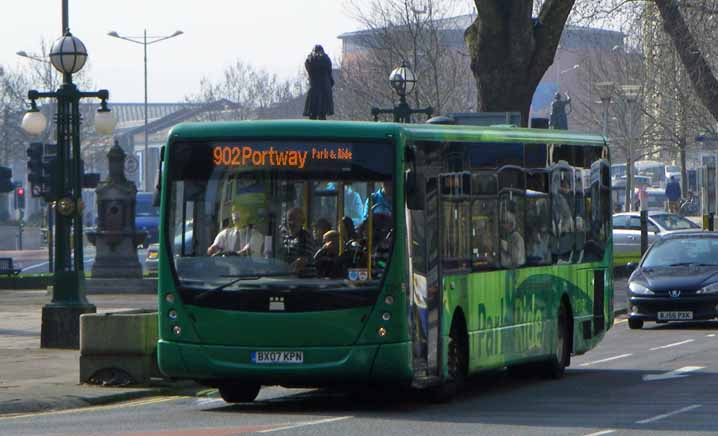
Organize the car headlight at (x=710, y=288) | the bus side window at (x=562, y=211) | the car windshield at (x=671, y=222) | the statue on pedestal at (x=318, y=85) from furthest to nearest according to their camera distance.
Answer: the car windshield at (x=671, y=222), the statue on pedestal at (x=318, y=85), the car headlight at (x=710, y=288), the bus side window at (x=562, y=211)

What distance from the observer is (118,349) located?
751 inches

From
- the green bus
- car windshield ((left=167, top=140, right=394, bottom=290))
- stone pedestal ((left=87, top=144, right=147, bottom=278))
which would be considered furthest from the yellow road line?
stone pedestal ((left=87, top=144, right=147, bottom=278))

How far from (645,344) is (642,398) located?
919cm

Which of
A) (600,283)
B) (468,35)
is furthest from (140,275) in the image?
(600,283)

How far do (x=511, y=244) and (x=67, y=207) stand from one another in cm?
774

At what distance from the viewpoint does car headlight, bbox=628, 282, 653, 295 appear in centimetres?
2966

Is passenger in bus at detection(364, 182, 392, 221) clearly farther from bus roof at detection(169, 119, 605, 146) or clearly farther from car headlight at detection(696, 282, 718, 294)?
car headlight at detection(696, 282, 718, 294)

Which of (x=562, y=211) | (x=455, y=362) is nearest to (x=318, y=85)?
(x=562, y=211)

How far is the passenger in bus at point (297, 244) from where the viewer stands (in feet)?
52.2

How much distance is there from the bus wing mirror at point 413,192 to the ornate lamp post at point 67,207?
8.99 metres

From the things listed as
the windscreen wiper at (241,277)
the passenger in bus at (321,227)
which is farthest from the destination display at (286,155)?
the windscreen wiper at (241,277)

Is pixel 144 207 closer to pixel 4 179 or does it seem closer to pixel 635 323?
pixel 4 179

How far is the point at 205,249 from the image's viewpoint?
52.6ft

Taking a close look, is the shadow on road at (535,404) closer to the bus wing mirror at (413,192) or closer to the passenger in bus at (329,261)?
the passenger in bus at (329,261)
